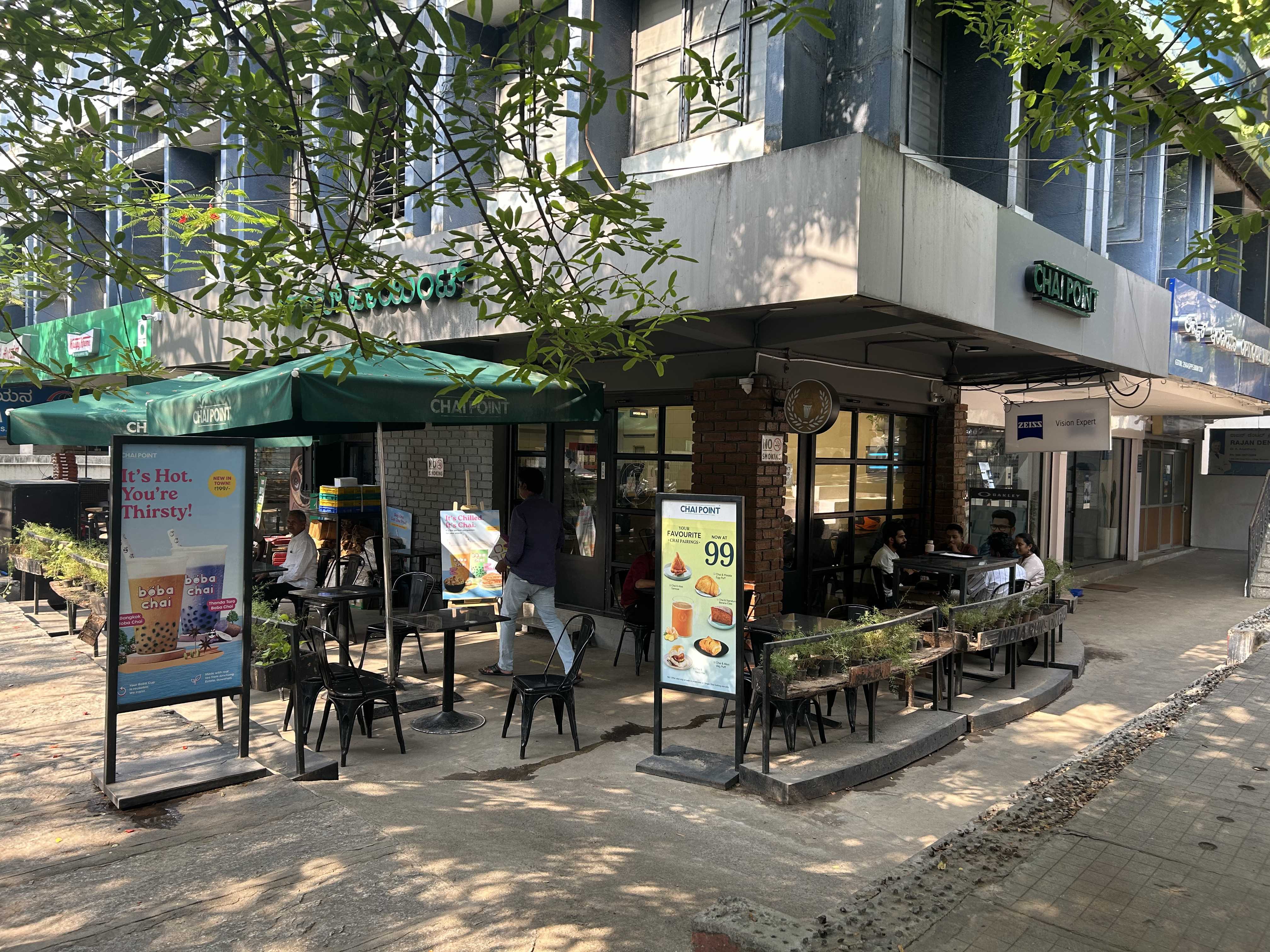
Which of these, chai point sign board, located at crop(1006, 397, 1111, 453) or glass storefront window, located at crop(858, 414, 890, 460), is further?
chai point sign board, located at crop(1006, 397, 1111, 453)

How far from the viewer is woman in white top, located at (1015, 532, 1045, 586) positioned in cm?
904

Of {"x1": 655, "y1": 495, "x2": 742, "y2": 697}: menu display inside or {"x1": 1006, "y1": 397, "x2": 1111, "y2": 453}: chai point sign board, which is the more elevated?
{"x1": 1006, "y1": 397, "x2": 1111, "y2": 453}: chai point sign board

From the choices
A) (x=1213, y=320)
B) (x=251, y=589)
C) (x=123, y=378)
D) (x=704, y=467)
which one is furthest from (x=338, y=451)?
(x=1213, y=320)

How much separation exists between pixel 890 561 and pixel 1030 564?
1.36 meters

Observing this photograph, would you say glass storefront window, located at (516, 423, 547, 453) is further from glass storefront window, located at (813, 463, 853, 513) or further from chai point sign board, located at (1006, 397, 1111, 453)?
chai point sign board, located at (1006, 397, 1111, 453)

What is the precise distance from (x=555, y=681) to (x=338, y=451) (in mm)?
8916

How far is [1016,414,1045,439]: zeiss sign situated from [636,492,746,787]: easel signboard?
7317 mm

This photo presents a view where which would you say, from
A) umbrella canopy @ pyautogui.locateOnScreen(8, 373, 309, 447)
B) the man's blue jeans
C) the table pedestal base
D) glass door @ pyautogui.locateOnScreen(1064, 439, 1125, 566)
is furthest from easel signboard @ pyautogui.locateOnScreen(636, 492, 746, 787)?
glass door @ pyautogui.locateOnScreen(1064, 439, 1125, 566)

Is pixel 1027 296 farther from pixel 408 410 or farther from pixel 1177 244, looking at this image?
pixel 1177 244

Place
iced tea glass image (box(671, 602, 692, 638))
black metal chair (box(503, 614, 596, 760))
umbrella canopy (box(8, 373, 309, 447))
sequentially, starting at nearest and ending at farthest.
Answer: iced tea glass image (box(671, 602, 692, 638)) < black metal chair (box(503, 614, 596, 760)) < umbrella canopy (box(8, 373, 309, 447))

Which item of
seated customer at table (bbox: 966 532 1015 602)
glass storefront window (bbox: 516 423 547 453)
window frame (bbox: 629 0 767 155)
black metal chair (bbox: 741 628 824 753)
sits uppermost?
window frame (bbox: 629 0 767 155)

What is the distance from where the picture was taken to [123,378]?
14.7 metres

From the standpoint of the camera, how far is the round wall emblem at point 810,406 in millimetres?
8203

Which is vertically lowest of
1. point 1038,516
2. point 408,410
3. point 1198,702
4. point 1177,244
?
point 1198,702
